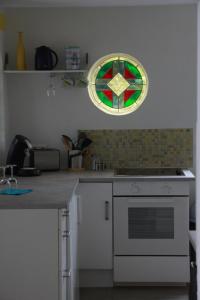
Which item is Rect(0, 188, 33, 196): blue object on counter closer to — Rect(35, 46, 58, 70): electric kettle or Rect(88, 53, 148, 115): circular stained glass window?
Rect(35, 46, 58, 70): electric kettle

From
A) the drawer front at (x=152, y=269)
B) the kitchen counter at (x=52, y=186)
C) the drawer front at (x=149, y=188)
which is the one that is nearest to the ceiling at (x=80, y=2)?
the kitchen counter at (x=52, y=186)

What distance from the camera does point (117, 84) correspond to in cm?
497

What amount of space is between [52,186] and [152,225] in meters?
1.06

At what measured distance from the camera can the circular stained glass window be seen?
16.2 feet

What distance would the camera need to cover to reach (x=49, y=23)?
16.0 ft

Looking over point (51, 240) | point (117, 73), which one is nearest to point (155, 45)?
point (117, 73)

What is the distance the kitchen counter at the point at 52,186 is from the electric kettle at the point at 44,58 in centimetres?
94

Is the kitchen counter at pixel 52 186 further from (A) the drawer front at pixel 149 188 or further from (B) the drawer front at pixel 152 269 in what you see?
(B) the drawer front at pixel 152 269

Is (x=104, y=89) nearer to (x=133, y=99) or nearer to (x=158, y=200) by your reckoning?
(x=133, y=99)

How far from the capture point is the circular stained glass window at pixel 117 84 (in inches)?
195

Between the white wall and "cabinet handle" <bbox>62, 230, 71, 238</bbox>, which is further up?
the white wall

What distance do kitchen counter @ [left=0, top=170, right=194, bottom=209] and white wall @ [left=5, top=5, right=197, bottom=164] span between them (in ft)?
1.97

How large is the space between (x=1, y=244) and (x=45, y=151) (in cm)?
200

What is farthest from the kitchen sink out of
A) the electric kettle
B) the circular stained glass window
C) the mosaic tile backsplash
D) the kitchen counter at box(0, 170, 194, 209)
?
the electric kettle
